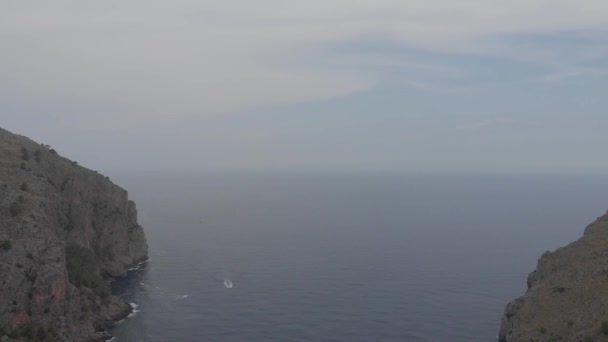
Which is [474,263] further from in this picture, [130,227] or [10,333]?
[10,333]

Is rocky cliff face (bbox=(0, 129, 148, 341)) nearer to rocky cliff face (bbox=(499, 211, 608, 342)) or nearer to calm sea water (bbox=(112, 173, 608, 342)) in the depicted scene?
calm sea water (bbox=(112, 173, 608, 342))

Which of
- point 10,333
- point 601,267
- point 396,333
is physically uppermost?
point 601,267

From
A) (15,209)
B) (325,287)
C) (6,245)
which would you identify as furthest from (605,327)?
(15,209)

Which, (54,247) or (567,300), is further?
(54,247)

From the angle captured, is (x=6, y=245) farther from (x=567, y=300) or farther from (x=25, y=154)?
(x=567, y=300)

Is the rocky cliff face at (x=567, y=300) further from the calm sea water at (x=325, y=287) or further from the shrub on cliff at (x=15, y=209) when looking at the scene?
the shrub on cliff at (x=15, y=209)

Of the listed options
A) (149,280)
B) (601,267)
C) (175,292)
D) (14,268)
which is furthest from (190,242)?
(601,267)
